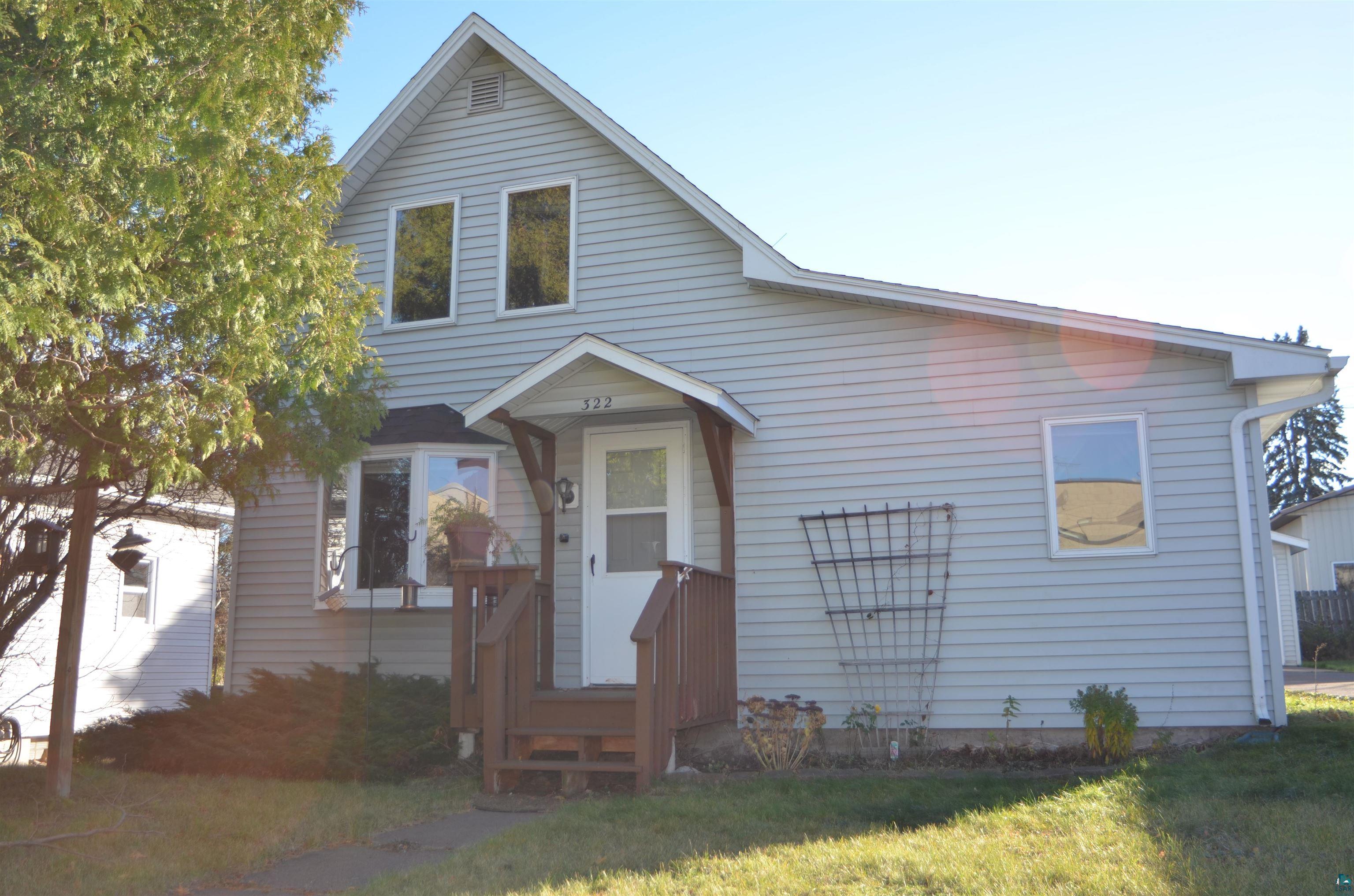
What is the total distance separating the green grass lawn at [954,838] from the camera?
4.30 metres

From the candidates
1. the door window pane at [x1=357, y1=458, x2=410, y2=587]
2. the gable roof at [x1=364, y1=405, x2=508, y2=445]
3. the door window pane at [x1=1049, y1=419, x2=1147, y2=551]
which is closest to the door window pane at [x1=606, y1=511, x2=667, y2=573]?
the gable roof at [x1=364, y1=405, x2=508, y2=445]

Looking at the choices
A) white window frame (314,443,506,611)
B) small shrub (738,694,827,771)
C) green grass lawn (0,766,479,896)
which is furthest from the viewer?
white window frame (314,443,506,611)

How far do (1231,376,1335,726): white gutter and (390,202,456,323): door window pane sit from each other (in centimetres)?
705

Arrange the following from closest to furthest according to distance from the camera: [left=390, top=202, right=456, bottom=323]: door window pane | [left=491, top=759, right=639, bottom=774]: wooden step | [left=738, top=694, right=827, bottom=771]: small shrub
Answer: [left=491, top=759, right=639, bottom=774]: wooden step
[left=738, top=694, right=827, bottom=771]: small shrub
[left=390, top=202, right=456, bottom=323]: door window pane

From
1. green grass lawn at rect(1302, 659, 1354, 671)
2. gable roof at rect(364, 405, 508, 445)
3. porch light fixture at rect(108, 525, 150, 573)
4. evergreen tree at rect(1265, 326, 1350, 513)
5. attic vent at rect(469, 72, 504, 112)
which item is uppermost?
evergreen tree at rect(1265, 326, 1350, 513)

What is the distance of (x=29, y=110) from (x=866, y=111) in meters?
6.94

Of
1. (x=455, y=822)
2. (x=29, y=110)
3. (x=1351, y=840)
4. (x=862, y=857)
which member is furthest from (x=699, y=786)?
(x=29, y=110)

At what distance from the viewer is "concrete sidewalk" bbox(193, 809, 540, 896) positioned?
4.85m

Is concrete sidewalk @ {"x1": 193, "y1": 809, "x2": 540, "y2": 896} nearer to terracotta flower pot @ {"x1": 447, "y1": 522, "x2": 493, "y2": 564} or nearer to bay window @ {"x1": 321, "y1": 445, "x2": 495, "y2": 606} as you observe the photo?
terracotta flower pot @ {"x1": 447, "y1": 522, "x2": 493, "y2": 564}

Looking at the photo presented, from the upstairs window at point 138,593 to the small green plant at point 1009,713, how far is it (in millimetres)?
11526

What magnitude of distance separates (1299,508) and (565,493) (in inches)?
905

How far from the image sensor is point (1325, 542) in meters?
25.2

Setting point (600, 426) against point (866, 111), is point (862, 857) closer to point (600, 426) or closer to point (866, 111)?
point (600, 426)

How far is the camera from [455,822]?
242 inches
